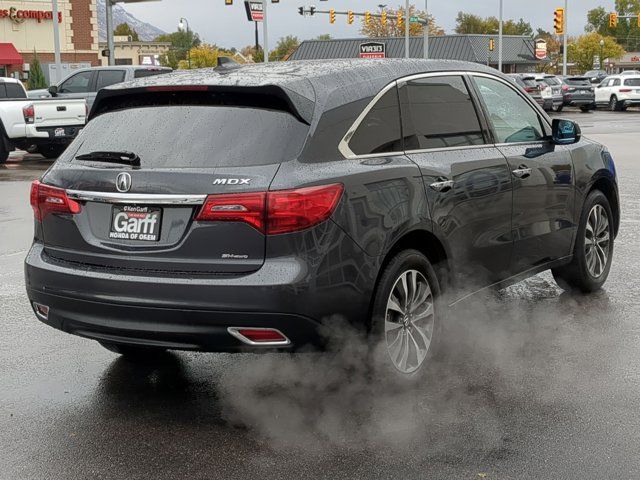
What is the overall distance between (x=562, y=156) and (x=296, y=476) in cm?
349

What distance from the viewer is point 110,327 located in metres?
4.61

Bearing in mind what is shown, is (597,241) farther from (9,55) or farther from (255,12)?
(9,55)

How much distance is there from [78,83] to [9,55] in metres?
37.2

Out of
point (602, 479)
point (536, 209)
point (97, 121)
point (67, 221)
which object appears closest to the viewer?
point (602, 479)

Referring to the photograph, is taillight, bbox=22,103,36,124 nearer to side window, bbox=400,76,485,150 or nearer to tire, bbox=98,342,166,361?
tire, bbox=98,342,166,361

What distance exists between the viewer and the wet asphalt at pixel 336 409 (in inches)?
164

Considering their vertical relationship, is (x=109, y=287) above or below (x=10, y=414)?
→ above

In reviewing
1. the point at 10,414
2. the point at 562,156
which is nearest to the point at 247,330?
the point at 10,414

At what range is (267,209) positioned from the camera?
436 centimetres

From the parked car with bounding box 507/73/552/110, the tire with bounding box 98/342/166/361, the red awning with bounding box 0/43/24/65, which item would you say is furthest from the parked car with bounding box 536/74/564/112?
→ the tire with bounding box 98/342/166/361

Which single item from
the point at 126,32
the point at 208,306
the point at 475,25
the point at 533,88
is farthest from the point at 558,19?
the point at 126,32

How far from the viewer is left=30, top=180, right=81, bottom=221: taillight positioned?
4.84 metres

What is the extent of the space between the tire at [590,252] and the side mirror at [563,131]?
0.59m

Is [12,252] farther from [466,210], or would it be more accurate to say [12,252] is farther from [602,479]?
[602,479]
